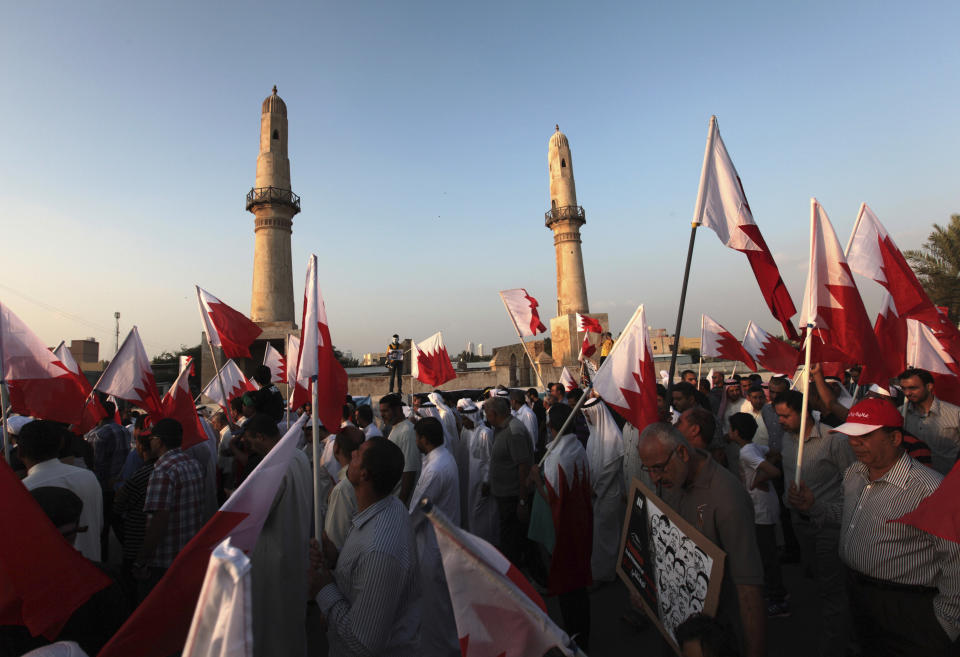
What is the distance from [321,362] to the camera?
13.1 feet

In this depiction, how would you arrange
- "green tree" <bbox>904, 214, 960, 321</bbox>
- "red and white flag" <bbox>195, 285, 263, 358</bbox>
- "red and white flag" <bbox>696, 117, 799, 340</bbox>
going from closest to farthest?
"red and white flag" <bbox>696, 117, 799, 340</bbox> < "red and white flag" <bbox>195, 285, 263, 358</bbox> < "green tree" <bbox>904, 214, 960, 321</bbox>

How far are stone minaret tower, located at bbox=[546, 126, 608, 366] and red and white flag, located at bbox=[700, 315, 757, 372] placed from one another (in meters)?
18.1

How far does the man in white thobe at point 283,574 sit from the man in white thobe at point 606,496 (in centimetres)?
319

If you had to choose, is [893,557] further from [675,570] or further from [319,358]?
[319,358]

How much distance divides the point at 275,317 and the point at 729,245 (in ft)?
70.5

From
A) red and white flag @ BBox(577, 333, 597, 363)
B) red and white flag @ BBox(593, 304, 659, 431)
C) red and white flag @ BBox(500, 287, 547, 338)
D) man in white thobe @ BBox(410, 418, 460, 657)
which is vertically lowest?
man in white thobe @ BBox(410, 418, 460, 657)

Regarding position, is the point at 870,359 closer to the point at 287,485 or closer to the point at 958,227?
the point at 287,485

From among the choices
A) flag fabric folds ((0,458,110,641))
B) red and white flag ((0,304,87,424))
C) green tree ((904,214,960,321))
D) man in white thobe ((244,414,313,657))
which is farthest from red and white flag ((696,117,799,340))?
green tree ((904,214,960,321))

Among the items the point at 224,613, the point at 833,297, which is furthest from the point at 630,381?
the point at 224,613

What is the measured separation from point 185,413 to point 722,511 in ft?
16.7

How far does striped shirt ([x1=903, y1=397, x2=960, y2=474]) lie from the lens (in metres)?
4.39

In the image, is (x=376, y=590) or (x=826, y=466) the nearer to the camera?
(x=376, y=590)

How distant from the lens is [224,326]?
6215 millimetres

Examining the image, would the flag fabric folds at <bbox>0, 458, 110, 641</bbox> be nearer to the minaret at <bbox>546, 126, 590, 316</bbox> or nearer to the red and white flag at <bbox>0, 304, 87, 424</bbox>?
the red and white flag at <bbox>0, 304, 87, 424</bbox>
